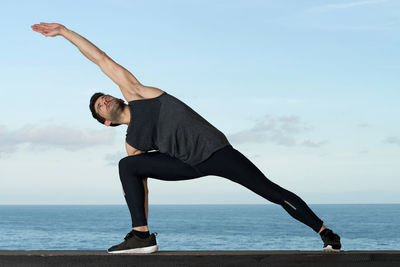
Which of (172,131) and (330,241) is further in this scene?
(330,241)

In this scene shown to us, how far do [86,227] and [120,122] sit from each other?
253ft

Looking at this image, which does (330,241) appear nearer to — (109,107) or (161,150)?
(161,150)

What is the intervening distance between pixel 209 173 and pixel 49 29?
163 cm

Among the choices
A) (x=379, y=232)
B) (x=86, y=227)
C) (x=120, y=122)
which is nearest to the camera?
(x=120, y=122)

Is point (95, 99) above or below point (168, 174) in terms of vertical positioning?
above

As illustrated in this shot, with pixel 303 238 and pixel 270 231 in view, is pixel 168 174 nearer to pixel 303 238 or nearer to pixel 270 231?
pixel 303 238

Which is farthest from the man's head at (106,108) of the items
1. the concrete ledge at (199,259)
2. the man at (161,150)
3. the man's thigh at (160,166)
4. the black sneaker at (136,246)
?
the concrete ledge at (199,259)

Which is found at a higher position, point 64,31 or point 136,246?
point 64,31

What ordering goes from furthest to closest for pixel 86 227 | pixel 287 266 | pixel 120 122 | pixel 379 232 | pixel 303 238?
pixel 86 227
pixel 379 232
pixel 303 238
pixel 120 122
pixel 287 266

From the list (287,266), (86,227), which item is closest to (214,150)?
(287,266)

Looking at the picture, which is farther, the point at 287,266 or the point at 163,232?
the point at 163,232

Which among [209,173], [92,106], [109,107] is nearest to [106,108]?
[109,107]

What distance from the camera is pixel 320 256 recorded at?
13.0 ft

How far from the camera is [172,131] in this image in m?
3.99
